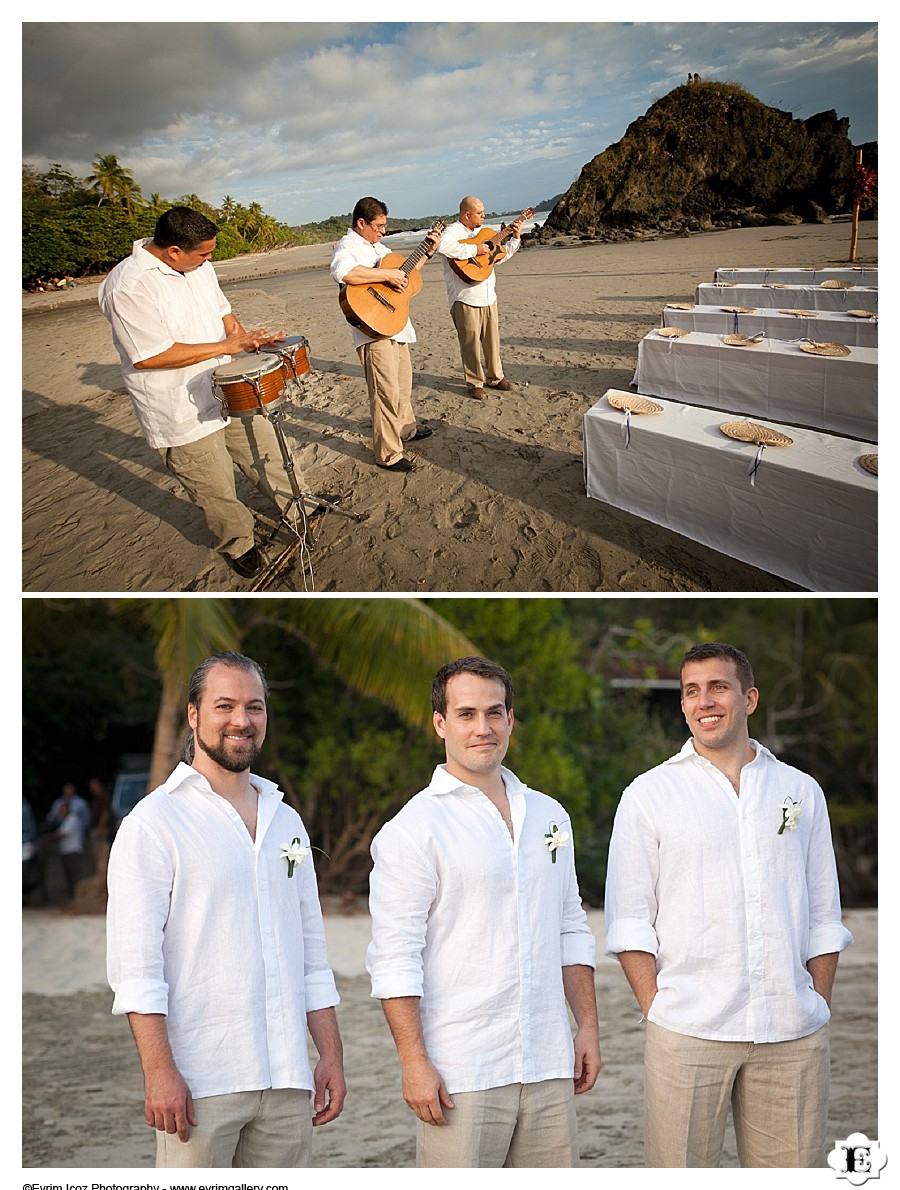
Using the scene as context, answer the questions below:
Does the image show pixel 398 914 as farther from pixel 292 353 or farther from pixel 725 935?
pixel 292 353

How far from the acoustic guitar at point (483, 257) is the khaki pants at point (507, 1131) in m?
6.67

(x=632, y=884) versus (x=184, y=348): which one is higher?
(x=184, y=348)

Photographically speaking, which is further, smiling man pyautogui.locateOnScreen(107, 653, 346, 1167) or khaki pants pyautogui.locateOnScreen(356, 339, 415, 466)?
khaki pants pyautogui.locateOnScreen(356, 339, 415, 466)

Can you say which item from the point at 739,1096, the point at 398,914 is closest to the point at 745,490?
the point at 739,1096

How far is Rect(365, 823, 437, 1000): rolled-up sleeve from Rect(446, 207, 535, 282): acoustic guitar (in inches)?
245

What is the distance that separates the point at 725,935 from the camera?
252 cm

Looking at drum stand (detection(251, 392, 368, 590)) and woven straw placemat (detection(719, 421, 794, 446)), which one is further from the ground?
woven straw placemat (detection(719, 421, 794, 446))

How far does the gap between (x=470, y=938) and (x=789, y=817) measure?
3.61 ft

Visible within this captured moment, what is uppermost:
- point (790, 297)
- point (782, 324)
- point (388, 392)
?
point (790, 297)

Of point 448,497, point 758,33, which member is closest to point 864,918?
point 448,497

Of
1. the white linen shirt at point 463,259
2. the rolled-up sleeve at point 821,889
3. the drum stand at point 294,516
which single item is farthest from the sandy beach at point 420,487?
the rolled-up sleeve at point 821,889

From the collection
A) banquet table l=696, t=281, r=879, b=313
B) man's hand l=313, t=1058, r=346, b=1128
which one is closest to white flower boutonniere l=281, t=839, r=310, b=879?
man's hand l=313, t=1058, r=346, b=1128

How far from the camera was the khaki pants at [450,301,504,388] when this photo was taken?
768 centimetres

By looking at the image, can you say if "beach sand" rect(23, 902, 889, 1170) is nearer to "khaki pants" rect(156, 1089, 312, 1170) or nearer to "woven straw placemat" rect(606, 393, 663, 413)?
"khaki pants" rect(156, 1089, 312, 1170)
